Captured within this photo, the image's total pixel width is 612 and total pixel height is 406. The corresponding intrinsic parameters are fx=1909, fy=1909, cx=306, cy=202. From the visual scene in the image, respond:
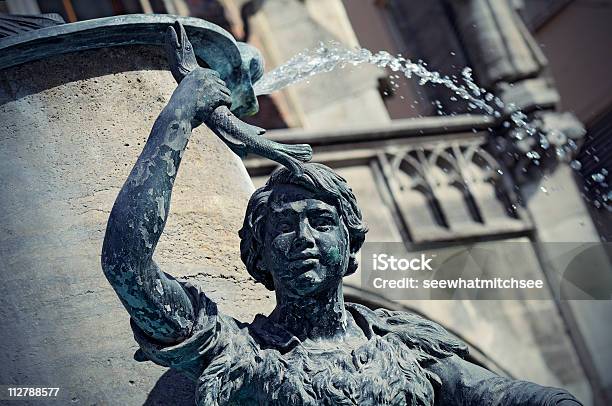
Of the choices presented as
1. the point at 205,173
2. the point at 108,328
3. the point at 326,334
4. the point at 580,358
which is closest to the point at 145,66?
the point at 205,173

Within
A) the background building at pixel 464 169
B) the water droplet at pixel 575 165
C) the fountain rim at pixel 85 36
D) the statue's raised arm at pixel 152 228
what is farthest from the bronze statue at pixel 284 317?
the water droplet at pixel 575 165

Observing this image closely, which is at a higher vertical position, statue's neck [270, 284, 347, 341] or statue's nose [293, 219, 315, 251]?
statue's nose [293, 219, 315, 251]

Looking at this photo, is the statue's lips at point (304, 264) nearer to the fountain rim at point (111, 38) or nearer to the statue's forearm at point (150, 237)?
the statue's forearm at point (150, 237)

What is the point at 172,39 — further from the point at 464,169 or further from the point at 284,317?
the point at 464,169

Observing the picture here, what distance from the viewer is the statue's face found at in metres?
5.15

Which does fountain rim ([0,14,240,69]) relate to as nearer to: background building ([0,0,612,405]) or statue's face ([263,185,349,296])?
statue's face ([263,185,349,296])

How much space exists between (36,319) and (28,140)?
2.06 ft

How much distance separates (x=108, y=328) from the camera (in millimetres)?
5672

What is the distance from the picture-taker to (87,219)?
19.2ft

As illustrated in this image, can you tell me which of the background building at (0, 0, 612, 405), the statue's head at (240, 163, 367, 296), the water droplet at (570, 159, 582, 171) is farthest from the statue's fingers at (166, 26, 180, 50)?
the water droplet at (570, 159, 582, 171)

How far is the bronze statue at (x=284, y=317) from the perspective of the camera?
195 inches

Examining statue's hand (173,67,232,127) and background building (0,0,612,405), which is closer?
statue's hand (173,67,232,127)

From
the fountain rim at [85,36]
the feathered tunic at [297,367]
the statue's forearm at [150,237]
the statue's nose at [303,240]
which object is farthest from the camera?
the fountain rim at [85,36]

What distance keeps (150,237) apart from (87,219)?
3.27ft
